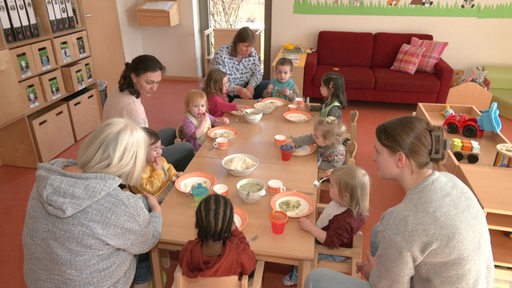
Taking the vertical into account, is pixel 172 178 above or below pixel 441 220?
below

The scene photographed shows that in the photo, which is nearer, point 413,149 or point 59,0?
point 413,149

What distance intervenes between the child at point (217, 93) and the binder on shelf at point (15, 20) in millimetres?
1749

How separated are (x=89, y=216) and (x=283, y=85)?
8.50ft

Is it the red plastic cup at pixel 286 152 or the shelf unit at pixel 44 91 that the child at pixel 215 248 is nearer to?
the red plastic cup at pixel 286 152

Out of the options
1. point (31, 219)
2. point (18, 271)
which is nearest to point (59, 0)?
point (18, 271)

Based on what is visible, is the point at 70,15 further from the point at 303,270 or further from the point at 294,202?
the point at 303,270

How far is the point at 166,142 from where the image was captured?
126 inches

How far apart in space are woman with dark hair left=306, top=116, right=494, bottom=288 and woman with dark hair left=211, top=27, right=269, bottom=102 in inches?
96.3

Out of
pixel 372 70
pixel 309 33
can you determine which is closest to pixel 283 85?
pixel 372 70

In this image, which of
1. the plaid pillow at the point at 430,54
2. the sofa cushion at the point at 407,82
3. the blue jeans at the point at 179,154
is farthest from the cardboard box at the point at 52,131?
the plaid pillow at the point at 430,54

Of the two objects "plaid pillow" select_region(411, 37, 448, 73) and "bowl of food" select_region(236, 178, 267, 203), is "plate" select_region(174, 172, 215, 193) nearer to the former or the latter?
"bowl of food" select_region(236, 178, 267, 203)

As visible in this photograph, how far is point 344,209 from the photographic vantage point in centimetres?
187

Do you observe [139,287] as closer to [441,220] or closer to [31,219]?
[31,219]

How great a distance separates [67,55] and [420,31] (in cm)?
454
